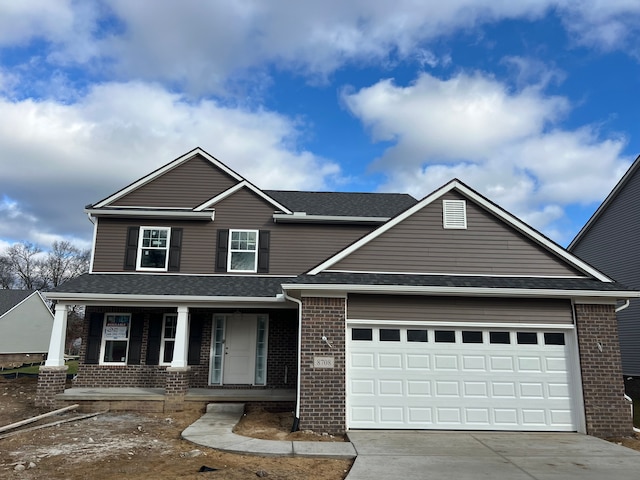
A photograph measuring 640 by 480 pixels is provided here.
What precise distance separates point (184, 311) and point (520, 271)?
841 centimetres

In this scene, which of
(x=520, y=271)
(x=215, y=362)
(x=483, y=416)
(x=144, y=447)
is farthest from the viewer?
(x=215, y=362)

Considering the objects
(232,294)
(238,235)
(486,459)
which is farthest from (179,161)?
(486,459)

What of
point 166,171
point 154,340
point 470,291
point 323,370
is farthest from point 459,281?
point 166,171

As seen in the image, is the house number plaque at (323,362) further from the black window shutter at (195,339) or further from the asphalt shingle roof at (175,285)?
the black window shutter at (195,339)

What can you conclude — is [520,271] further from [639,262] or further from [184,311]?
[639,262]

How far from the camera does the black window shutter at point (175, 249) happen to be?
47.1 ft

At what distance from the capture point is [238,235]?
48.7ft

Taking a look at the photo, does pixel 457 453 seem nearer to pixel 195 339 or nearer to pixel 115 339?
pixel 195 339

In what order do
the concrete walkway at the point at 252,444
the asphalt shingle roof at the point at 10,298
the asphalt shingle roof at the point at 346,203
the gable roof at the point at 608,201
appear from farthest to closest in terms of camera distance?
the asphalt shingle roof at the point at 10,298
the gable roof at the point at 608,201
the asphalt shingle roof at the point at 346,203
the concrete walkway at the point at 252,444

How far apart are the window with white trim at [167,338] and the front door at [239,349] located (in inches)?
49.5

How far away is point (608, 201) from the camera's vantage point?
19.4 metres

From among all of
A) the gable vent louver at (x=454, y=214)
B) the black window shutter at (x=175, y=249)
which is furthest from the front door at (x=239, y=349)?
the gable vent louver at (x=454, y=214)

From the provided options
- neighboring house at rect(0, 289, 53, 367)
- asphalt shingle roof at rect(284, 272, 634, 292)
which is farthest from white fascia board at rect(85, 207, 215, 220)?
neighboring house at rect(0, 289, 53, 367)

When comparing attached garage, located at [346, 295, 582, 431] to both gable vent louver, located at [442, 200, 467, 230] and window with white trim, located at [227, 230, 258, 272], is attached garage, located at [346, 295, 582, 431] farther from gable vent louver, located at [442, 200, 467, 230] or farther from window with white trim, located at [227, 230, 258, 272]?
window with white trim, located at [227, 230, 258, 272]
